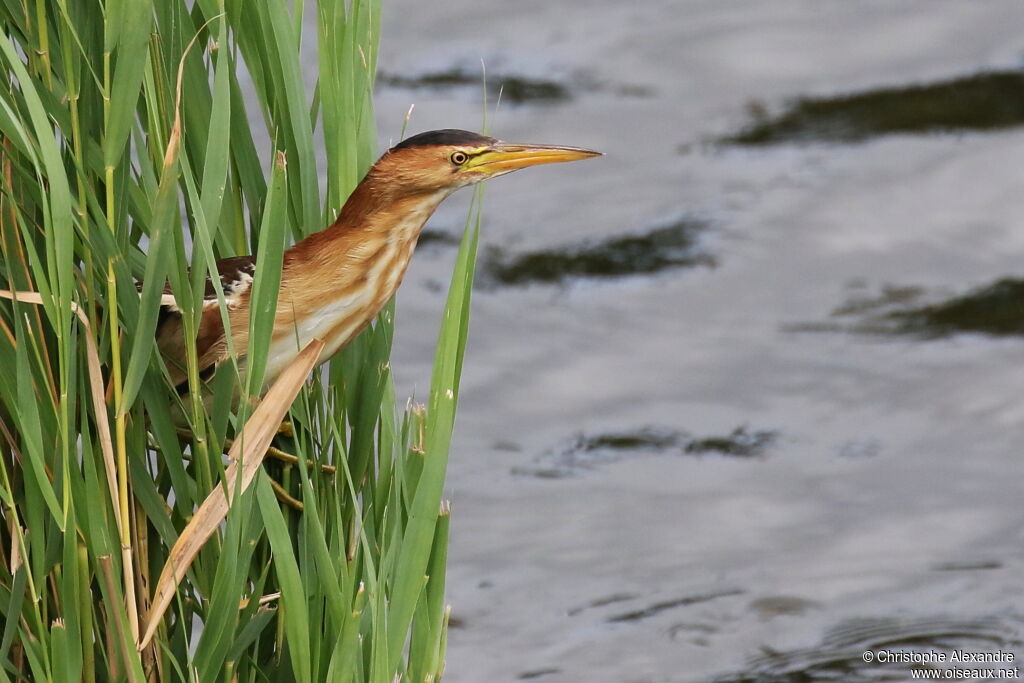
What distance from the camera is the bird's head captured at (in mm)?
1464

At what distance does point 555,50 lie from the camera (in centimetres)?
426

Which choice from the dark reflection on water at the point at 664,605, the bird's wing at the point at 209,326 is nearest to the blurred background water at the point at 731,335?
the dark reflection on water at the point at 664,605

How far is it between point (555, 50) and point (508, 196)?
0.59m

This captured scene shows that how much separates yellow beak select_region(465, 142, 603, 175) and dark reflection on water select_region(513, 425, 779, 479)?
1.70 m

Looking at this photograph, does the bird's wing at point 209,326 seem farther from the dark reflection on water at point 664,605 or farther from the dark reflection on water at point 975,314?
the dark reflection on water at point 975,314

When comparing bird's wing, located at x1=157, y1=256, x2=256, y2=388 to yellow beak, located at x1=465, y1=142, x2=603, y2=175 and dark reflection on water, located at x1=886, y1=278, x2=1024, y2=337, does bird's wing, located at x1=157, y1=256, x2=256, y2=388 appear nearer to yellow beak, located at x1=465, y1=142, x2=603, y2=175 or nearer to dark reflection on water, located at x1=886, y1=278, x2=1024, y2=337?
yellow beak, located at x1=465, y1=142, x2=603, y2=175

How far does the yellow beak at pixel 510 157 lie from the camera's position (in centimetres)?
148

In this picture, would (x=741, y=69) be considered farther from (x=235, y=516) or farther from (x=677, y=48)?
(x=235, y=516)

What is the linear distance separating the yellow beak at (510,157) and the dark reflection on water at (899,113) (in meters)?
2.57

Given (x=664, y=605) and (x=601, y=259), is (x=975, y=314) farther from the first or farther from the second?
(x=664, y=605)

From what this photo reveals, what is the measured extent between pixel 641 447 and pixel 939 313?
823 mm

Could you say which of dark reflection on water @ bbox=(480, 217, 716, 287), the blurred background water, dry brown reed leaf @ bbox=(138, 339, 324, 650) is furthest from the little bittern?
dark reflection on water @ bbox=(480, 217, 716, 287)

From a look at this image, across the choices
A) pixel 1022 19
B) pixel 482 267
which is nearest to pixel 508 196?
pixel 482 267

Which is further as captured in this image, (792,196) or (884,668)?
(792,196)
